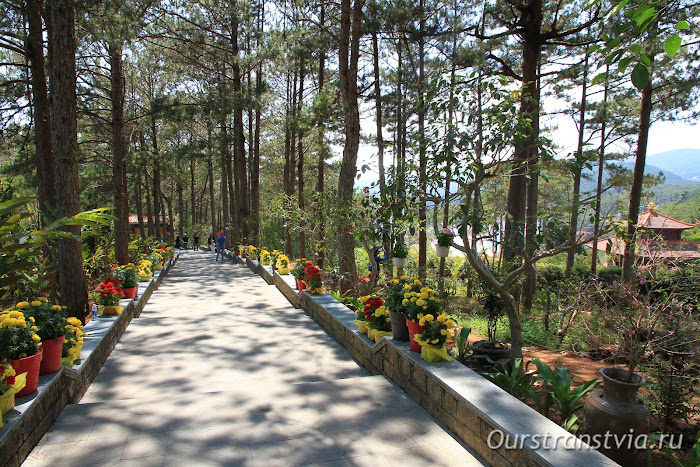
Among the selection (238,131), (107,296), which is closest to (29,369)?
(107,296)

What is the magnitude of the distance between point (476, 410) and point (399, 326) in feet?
5.05

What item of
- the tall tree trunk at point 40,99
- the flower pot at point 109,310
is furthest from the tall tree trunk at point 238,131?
the flower pot at point 109,310

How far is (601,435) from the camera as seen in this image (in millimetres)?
2838

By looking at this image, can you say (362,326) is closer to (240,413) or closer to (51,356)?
(240,413)

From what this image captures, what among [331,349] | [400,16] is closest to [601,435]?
[331,349]

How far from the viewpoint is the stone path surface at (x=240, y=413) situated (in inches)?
109

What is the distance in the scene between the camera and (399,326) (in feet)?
14.1

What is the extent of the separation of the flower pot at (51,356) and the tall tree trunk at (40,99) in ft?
15.5

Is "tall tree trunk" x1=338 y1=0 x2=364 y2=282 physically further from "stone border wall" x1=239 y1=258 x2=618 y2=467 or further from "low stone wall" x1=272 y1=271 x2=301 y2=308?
"stone border wall" x1=239 y1=258 x2=618 y2=467

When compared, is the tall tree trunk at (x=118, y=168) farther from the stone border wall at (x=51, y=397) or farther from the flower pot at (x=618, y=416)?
the flower pot at (x=618, y=416)

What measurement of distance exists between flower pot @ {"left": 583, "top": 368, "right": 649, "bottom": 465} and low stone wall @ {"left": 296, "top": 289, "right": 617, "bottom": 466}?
20.6 inches

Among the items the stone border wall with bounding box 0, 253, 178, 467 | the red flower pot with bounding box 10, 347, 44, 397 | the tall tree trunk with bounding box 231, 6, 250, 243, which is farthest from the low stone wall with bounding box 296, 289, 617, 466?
the tall tree trunk with bounding box 231, 6, 250, 243

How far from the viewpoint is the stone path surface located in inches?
109

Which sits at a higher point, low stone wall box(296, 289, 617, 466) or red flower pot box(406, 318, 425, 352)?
red flower pot box(406, 318, 425, 352)
